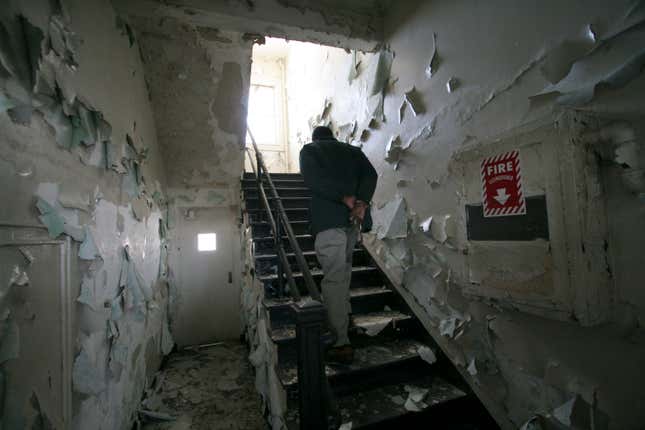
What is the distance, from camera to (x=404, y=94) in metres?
2.46

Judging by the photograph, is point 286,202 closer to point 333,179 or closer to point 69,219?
point 333,179

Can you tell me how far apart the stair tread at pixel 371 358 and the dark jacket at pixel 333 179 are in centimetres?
91

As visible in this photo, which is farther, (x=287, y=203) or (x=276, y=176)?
(x=276, y=176)

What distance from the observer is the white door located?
398 cm

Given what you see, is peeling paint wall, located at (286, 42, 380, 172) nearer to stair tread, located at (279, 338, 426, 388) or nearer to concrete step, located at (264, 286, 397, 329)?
concrete step, located at (264, 286, 397, 329)

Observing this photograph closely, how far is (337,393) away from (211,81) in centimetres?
297

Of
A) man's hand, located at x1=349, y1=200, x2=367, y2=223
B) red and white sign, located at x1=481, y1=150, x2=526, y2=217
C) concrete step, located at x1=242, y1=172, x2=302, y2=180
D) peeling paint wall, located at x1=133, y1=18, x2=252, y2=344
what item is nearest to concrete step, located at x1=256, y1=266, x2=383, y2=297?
man's hand, located at x1=349, y1=200, x2=367, y2=223

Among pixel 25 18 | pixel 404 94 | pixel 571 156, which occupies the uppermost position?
pixel 404 94

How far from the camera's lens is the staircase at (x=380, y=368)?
1812mm

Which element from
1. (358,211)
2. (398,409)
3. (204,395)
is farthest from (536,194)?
(204,395)

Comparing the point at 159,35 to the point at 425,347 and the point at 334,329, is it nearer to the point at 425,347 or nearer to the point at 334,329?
the point at 334,329

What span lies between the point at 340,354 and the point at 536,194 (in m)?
1.48

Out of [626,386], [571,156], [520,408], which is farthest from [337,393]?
[571,156]

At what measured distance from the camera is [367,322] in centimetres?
237
